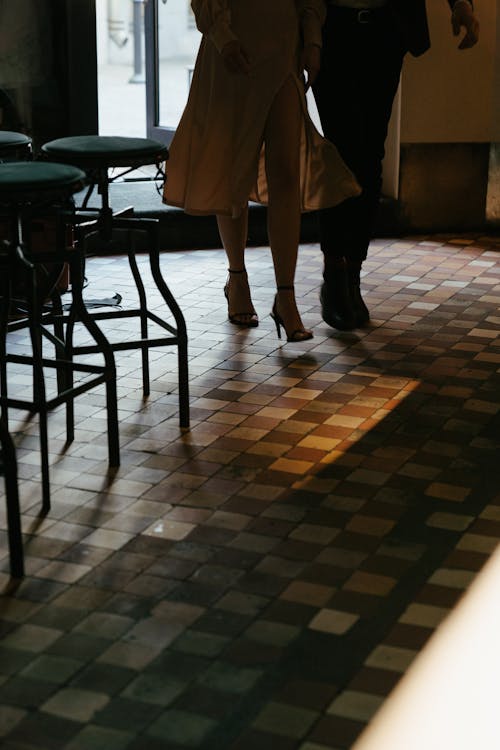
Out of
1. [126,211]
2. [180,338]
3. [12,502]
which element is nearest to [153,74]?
[126,211]

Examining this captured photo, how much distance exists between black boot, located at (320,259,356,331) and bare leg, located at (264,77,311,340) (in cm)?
19

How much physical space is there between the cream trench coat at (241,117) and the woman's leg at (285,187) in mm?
42

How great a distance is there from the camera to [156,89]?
24.5 feet

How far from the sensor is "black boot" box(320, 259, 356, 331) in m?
4.75

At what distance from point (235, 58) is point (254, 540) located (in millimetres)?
1935

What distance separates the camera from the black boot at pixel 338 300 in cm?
475

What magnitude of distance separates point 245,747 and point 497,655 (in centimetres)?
61

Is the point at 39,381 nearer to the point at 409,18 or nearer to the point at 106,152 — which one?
the point at 106,152

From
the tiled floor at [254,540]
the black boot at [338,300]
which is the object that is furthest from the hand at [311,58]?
the tiled floor at [254,540]

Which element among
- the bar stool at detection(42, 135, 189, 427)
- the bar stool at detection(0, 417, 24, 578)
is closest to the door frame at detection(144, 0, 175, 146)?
the bar stool at detection(42, 135, 189, 427)

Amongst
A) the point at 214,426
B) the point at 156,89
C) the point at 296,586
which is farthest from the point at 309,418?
the point at 156,89

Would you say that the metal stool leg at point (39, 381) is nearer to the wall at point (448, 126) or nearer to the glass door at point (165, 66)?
the wall at point (448, 126)

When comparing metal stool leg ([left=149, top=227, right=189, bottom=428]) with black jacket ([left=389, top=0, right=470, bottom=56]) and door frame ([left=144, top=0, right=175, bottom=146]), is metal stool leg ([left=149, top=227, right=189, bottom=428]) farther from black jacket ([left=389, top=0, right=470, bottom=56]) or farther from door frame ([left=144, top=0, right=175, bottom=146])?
door frame ([left=144, top=0, right=175, bottom=146])

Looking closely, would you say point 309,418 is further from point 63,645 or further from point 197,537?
point 63,645
